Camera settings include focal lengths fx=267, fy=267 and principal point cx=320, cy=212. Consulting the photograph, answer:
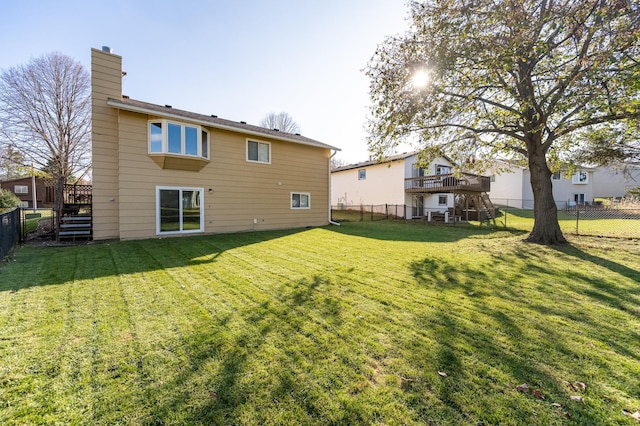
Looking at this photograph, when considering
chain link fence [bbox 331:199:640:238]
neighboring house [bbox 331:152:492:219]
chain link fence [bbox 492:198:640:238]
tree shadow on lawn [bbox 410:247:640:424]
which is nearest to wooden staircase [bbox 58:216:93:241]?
tree shadow on lawn [bbox 410:247:640:424]

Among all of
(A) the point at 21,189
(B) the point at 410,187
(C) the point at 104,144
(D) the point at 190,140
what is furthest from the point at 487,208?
(A) the point at 21,189

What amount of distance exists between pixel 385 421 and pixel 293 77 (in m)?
14.0

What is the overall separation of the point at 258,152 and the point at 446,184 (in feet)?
42.8

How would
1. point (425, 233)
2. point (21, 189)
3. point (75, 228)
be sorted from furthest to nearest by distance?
point (21, 189), point (425, 233), point (75, 228)

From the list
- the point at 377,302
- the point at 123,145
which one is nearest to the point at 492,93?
the point at 377,302

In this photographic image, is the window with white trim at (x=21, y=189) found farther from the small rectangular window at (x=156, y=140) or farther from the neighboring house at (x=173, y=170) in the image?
the small rectangular window at (x=156, y=140)

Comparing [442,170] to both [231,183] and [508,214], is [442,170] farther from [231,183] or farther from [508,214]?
[231,183]

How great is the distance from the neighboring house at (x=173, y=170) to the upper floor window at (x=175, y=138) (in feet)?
0.11

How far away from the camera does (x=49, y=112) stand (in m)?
15.4

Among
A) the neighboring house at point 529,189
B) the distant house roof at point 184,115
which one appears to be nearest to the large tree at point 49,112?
the distant house roof at point 184,115

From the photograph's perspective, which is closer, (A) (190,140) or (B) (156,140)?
(B) (156,140)

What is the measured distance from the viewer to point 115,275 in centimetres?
542

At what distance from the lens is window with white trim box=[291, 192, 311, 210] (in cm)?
1405

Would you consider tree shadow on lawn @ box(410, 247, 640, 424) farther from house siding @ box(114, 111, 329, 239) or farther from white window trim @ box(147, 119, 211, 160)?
white window trim @ box(147, 119, 211, 160)
